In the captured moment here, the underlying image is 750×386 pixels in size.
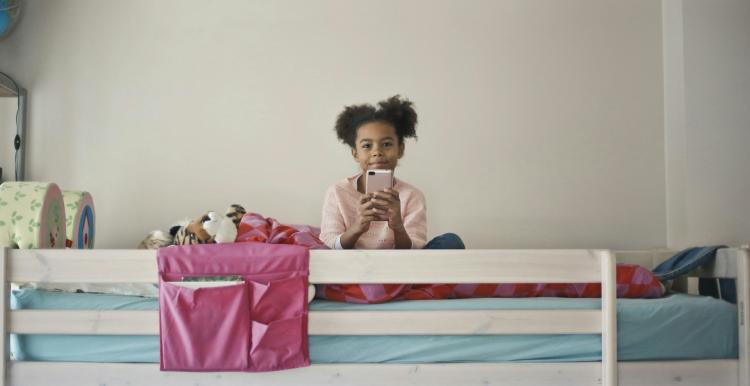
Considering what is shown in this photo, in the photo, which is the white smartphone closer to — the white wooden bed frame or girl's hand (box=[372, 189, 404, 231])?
girl's hand (box=[372, 189, 404, 231])

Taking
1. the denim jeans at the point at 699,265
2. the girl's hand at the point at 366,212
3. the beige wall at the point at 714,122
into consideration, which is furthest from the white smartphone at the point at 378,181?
the beige wall at the point at 714,122

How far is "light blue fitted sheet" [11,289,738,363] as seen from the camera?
189 centimetres

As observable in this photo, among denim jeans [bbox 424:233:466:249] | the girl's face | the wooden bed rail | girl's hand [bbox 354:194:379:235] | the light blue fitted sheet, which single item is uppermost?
the girl's face

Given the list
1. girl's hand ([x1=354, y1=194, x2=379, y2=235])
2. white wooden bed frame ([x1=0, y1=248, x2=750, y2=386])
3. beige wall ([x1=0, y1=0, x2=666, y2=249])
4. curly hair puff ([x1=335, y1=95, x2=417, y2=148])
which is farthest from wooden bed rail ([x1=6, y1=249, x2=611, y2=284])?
beige wall ([x1=0, y1=0, x2=666, y2=249])

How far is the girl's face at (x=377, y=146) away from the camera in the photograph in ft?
7.48

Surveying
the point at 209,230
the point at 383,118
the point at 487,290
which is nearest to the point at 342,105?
the point at 383,118

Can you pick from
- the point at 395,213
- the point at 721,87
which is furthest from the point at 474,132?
the point at 395,213

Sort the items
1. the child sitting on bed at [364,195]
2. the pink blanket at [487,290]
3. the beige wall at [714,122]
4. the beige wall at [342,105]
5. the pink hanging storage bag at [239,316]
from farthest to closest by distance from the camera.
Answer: the beige wall at [342,105] → the beige wall at [714,122] → the child sitting on bed at [364,195] → the pink blanket at [487,290] → the pink hanging storage bag at [239,316]

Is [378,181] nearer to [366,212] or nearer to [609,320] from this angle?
[366,212]

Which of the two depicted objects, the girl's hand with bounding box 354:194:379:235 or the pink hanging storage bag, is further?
the girl's hand with bounding box 354:194:379:235

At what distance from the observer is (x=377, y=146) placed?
229cm

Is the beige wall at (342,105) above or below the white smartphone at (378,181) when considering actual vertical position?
above

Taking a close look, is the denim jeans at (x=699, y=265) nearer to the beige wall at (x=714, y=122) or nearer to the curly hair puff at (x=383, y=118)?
the beige wall at (x=714, y=122)

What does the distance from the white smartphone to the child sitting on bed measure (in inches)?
2.9
